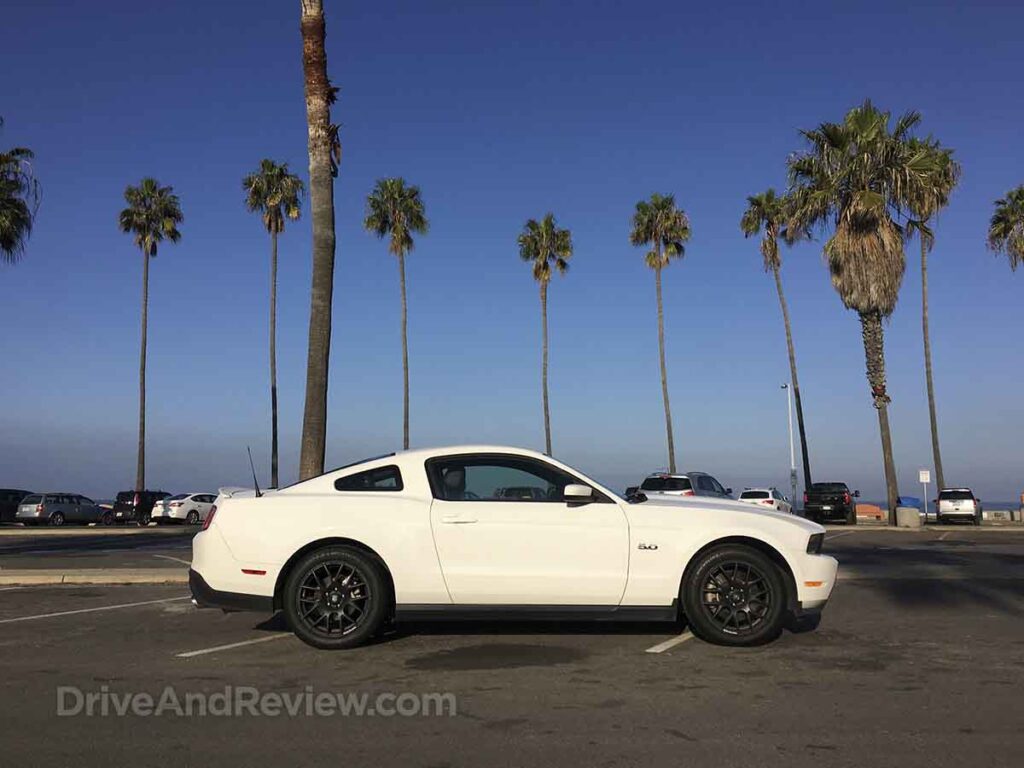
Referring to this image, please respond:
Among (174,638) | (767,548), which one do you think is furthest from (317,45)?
(767,548)

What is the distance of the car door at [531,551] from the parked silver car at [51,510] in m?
36.8

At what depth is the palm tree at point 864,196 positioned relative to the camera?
28125 mm

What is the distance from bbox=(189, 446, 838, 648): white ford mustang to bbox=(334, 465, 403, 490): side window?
6.3 inches

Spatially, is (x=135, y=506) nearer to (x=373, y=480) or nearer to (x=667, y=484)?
(x=667, y=484)

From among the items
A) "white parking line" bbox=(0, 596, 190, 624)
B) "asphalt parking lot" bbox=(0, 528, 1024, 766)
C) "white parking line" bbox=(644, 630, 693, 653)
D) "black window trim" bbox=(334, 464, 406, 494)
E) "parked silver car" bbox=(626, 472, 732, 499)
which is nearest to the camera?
"asphalt parking lot" bbox=(0, 528, 1024, 766)

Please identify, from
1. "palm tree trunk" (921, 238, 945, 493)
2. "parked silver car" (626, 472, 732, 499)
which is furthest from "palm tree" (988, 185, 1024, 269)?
"parked silver car" (626, 472, 732, 499)

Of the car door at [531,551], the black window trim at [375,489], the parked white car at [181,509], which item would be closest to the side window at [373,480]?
the black window trim at [375,489]

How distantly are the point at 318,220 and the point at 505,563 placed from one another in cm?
904

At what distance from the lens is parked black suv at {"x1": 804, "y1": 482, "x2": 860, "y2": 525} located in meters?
32.6

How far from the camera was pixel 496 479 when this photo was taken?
7023mm

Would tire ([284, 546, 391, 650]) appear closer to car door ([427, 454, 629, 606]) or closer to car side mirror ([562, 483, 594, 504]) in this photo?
car door ([427, 454, 629, 606])

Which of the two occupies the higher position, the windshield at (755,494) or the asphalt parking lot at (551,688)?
the windshield at (755,494)

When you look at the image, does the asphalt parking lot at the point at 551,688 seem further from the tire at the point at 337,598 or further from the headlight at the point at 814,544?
the headlight at the point at 814,544

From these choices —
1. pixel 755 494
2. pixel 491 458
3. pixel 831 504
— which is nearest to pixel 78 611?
pixel 491 458
